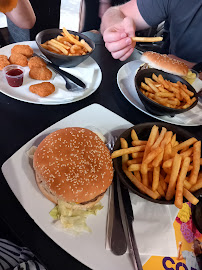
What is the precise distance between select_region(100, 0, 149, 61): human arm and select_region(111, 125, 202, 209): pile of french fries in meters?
1.05

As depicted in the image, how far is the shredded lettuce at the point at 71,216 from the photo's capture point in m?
1.03

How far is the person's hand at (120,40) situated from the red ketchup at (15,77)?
0.86 metres

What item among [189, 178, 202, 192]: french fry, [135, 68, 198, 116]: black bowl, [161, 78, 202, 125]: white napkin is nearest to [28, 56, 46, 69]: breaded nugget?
[135, 68, 198, 116]: black bowl

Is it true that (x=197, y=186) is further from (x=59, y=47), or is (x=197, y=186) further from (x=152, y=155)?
(x=59, y=47)

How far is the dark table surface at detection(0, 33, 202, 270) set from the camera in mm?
987

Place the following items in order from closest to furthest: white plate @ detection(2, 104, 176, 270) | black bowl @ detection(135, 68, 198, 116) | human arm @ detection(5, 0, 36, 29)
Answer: white plate @ detection(2, 104, 176, 270) < black bowl @ detection(135, 68, 198, 116) < human arm @ detection(5, 0, 36, 29)

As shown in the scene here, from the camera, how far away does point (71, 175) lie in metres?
1.08

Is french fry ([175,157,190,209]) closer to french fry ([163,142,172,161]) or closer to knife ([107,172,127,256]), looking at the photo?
french fry ([163,142,172,161])

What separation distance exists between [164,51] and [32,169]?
2.71 metres

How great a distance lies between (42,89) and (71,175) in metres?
0.81

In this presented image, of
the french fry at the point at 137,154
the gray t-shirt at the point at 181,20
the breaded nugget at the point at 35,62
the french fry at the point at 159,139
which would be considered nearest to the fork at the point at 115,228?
the french fry at the point at 137,154

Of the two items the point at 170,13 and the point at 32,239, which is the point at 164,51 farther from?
the point at 32,239

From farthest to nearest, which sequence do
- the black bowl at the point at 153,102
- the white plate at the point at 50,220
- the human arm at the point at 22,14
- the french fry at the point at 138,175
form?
the human arm at the point at 22,14 → the black bowl at the point at 153,102 → the french fry at the point at 138,175 → the white plate at the point at 50,220

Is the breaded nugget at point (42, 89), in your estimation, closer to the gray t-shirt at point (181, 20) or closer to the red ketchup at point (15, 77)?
the red ketchup at point (15, 77)
